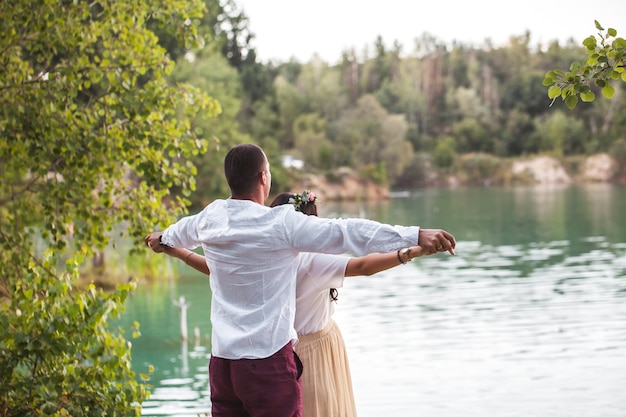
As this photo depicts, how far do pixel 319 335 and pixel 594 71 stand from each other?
56.3 inches

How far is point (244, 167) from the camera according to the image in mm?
3314

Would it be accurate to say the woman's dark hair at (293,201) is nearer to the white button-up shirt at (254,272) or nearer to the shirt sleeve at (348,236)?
the white button-up shirt at (254,272)

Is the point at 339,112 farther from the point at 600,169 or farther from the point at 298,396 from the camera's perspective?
the point at 298,396

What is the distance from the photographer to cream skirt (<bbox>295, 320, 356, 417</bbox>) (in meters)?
3.62

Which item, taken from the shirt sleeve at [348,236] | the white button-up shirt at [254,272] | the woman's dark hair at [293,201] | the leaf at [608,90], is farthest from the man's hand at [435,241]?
the leaf at [608,90]

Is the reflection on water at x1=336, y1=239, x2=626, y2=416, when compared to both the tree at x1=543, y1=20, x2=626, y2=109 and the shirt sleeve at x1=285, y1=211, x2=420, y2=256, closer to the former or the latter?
the tree at x1=543, y1=20, x2=626, y2=109

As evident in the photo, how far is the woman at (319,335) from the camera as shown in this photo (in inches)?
139

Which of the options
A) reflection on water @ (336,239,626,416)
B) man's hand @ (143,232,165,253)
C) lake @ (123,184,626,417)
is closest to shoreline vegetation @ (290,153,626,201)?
lake @ (123,184,626,417)

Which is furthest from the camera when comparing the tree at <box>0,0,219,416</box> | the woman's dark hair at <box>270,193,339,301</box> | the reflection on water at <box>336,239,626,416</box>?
the reflection on water at <box>336,239,626,416</box>

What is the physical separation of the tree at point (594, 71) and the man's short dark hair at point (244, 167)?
1097 mm

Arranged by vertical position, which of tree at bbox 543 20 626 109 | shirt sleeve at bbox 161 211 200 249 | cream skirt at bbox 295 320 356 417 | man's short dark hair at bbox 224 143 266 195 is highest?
tree at bbox 543 20 626 109

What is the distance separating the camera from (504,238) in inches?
1353

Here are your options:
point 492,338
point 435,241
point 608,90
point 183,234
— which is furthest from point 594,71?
point 492,338

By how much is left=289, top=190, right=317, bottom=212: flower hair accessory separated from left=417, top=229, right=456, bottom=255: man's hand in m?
0.77
